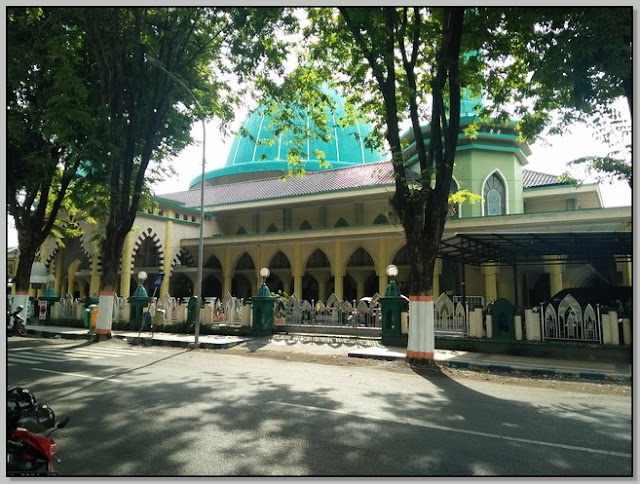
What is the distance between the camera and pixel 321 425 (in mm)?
5082

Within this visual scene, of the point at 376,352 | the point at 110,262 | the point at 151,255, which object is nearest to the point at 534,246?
the point at 376,352

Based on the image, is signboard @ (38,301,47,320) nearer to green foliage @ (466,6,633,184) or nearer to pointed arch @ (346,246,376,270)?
pointed arch @ (346,246,376,270)

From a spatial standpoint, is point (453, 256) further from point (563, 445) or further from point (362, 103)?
point (563, 445)

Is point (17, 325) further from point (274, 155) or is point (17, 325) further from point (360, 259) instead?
point (274, 155)

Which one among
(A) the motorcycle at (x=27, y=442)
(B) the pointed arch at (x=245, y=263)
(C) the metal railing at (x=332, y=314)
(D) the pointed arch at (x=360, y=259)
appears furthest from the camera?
(B) the pointed arch at (x=245, y=263)

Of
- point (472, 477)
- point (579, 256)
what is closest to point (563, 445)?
point (472, 477)

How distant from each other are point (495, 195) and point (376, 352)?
13751 mm

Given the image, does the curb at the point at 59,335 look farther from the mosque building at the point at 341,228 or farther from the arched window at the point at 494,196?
the arched window at the point at 494,196

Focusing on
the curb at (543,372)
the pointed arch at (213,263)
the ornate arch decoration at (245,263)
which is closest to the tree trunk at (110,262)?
the curb at (543,372)

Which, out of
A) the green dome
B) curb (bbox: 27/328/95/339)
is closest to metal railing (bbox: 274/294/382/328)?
curb (bbox: 27/328/95/339)

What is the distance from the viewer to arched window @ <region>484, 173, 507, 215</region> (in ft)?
74.4

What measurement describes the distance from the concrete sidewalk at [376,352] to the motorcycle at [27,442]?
362 inches

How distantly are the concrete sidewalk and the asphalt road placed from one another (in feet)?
5.81

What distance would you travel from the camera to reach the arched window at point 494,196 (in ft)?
74.4
